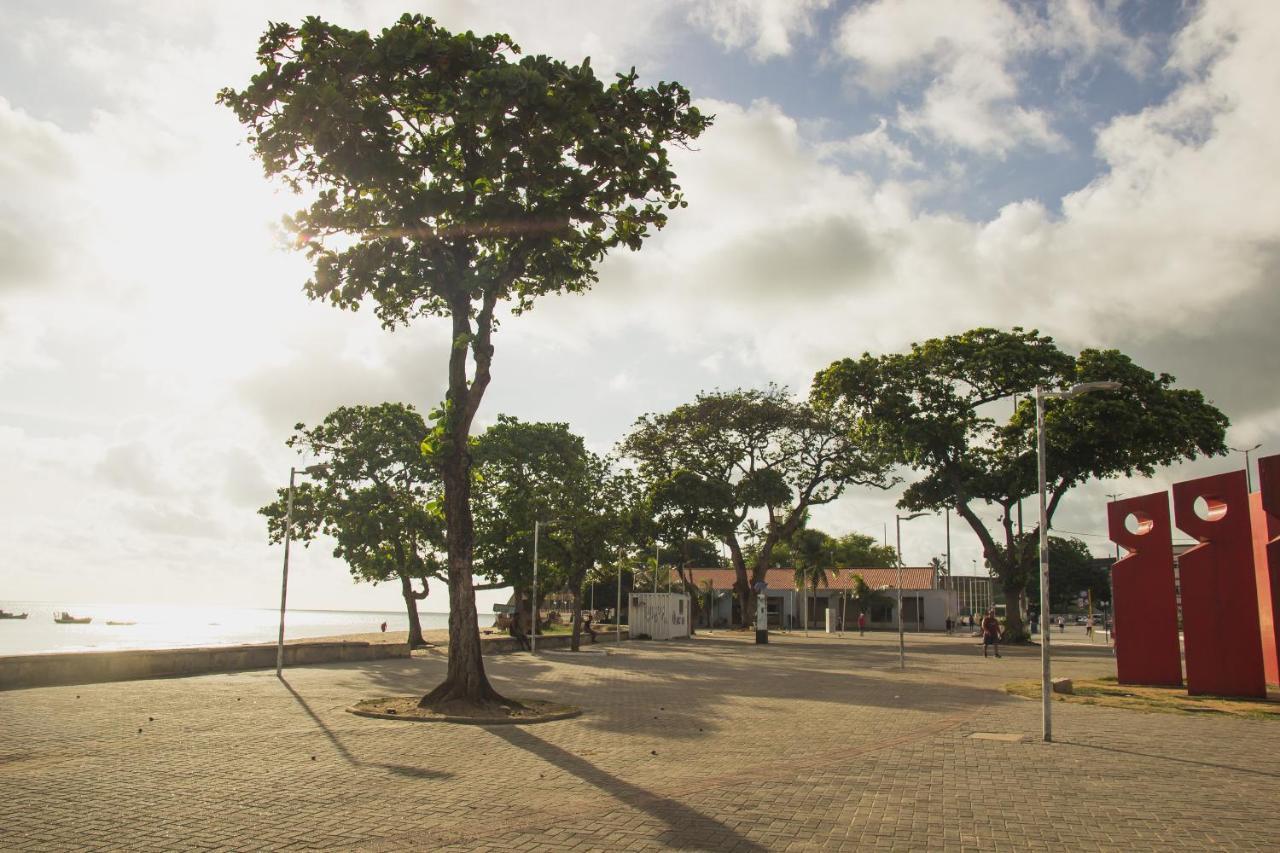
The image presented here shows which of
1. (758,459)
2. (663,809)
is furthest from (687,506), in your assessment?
(663,809)

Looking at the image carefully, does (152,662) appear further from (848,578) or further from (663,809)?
(848,578)

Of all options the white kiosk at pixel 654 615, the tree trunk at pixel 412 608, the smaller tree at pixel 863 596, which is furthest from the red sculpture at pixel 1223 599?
the smaller tree at pixel 863 596

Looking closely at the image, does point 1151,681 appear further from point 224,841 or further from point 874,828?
point 224,841

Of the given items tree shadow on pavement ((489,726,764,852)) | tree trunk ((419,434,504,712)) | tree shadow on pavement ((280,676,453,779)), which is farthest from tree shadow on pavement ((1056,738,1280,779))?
tree trunk ((419,434,504,712))

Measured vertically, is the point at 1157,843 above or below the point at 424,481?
below

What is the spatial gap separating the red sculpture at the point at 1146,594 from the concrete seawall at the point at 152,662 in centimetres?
2279

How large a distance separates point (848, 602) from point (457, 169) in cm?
7653

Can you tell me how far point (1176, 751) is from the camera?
13.3 m

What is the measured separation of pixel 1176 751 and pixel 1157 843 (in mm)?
6109

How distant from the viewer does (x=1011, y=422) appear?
45.0 metres

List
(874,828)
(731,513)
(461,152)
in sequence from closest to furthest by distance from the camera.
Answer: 1. (874,828)
2. (461,152)
3. (731,513)

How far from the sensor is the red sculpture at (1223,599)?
19948mm

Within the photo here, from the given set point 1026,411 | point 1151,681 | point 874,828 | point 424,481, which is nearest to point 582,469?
point 424,481

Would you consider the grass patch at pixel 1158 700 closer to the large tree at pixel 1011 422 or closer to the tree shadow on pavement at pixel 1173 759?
the tree shadow on pavement at pixel 1173 759
